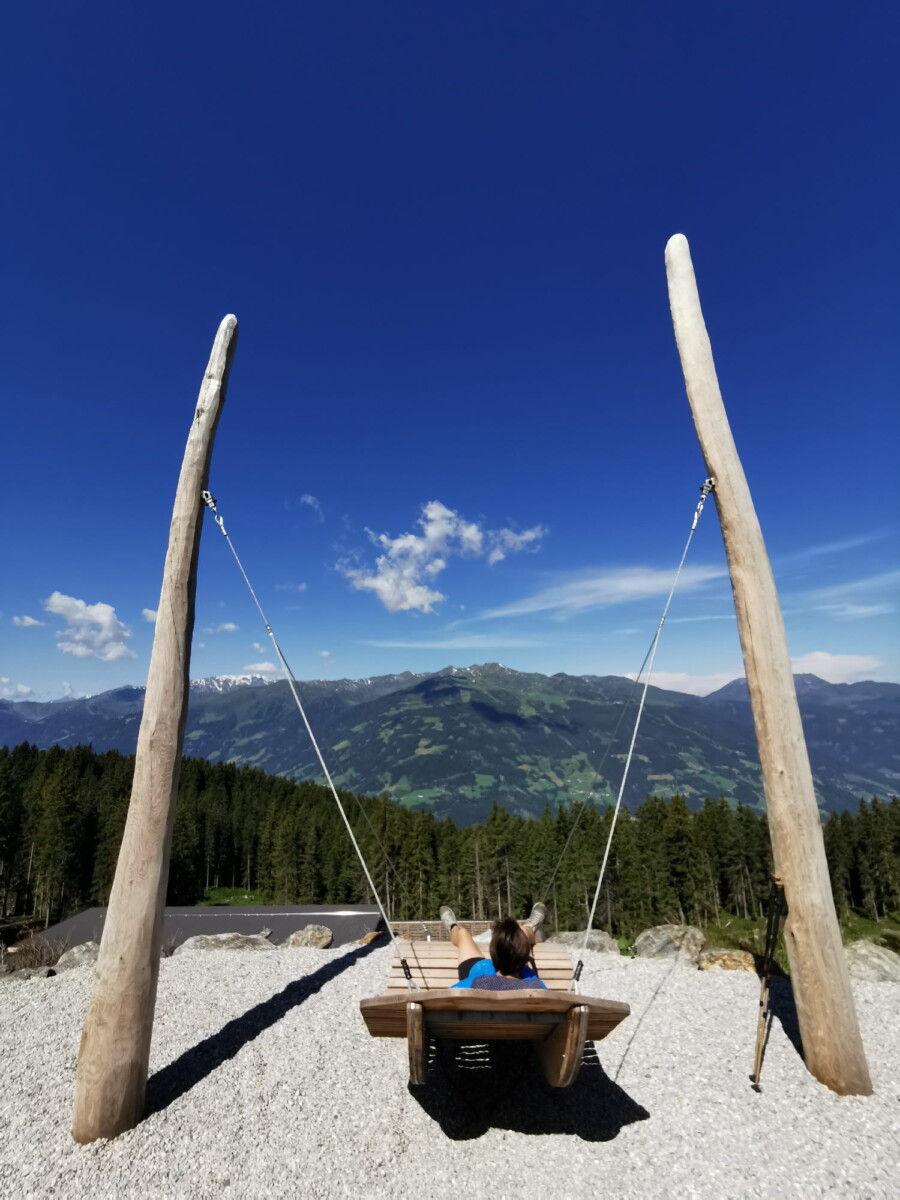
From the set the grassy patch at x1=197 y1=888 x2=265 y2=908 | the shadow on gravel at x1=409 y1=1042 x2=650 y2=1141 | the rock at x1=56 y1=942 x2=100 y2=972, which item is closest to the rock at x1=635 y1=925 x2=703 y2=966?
the shadow on gravel at x1=409 y1=1042 x2=650 y2=1141

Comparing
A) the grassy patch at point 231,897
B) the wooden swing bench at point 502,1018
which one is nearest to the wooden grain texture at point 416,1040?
the wooden swing bench at point 502,1018

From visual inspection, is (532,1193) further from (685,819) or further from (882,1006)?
(685,819)

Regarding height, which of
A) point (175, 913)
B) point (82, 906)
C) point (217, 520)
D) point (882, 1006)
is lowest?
point (82, 906)

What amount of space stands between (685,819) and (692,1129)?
139 ft

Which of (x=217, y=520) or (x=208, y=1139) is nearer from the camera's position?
(x=208, y=1139)

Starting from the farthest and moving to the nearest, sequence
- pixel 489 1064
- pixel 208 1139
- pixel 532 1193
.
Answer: pixel 489 1064 < pixel 208 1139 < pixel 532 1193

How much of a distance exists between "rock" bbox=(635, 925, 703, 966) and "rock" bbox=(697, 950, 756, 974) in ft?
0.84

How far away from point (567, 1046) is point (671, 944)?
722 cm

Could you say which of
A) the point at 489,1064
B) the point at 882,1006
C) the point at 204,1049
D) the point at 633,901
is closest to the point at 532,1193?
the point at 489,1064

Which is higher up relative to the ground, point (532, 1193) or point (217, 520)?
point (217, 520)

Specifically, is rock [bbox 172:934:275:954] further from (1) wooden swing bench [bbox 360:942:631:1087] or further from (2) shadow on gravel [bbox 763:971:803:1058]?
(2) shadow on gravel [bbox 763:971:803:1058]

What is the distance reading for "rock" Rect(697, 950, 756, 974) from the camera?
7.40 m

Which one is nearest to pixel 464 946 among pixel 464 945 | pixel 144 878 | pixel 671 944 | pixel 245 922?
pixel 464 945

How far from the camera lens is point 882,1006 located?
5.93 meters
